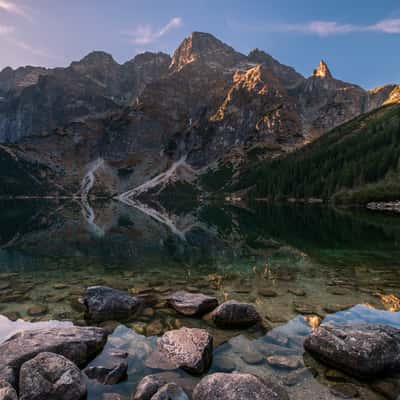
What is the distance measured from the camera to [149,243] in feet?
125

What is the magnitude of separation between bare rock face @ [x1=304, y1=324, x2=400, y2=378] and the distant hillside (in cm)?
12088

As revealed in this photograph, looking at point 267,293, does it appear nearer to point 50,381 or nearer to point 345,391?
point 345,391

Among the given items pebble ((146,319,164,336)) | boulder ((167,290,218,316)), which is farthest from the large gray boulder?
boulder ((167,290,218,316))

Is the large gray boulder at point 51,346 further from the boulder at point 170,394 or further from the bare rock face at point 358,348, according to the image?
the bare rock face at point 358,348

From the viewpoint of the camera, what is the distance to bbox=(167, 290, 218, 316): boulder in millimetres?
13959

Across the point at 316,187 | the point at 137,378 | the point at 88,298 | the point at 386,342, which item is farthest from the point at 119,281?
the point at 316,187

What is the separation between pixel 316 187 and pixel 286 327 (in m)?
155

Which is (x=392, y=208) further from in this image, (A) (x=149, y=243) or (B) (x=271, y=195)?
(A) (x=149, y=243)

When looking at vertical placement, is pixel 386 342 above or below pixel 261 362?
above

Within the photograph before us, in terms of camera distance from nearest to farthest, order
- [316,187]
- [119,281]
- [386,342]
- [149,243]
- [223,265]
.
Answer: [386,342]
[119,281]
[223,265]
[149,243]
[316,187]

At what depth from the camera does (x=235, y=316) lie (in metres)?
12.8

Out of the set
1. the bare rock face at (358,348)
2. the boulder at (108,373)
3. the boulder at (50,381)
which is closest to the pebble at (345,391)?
the bare rock face at (358,348)

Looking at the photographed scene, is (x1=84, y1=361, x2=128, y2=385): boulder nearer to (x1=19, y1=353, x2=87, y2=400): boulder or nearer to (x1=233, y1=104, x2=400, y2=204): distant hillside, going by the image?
(x1=19, y1=353, x2=87, y2=400): boulder

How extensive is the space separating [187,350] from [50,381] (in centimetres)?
416
